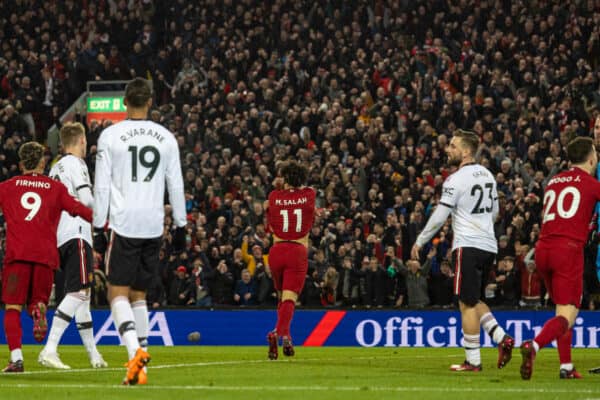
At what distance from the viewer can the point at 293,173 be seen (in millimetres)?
15484

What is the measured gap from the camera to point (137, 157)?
33.8ft

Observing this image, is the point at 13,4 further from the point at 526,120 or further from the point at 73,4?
the point at 526,120

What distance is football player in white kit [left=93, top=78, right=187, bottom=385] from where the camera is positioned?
1023cm

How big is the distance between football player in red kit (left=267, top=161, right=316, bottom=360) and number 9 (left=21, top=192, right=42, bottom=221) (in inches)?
159

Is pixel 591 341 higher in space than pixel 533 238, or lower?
lower

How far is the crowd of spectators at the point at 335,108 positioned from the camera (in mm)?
24219

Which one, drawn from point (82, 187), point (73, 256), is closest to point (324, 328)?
point (73, 256)

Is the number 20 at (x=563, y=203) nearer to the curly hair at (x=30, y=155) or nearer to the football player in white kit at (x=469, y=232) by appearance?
the football player in white kit at (x=469, y=232)

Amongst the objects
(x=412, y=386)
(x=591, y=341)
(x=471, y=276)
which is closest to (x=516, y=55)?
(x=591, y=341)

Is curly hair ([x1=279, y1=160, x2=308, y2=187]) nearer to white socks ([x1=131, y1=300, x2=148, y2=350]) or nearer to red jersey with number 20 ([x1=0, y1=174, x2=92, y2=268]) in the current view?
red jersey with number 20 ([x1=0, y1=174, x2=92, y2=268])

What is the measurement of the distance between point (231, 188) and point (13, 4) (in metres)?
13.7

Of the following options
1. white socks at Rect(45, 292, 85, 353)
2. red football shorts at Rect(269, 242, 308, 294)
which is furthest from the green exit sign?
white socks at Rect(45, 292, 85, 353)

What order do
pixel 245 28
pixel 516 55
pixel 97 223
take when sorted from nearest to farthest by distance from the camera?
pixel 97 223 < pixel 516 55 < pixel 245 28

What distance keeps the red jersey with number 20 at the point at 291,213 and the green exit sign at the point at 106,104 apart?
19026 millimetres
